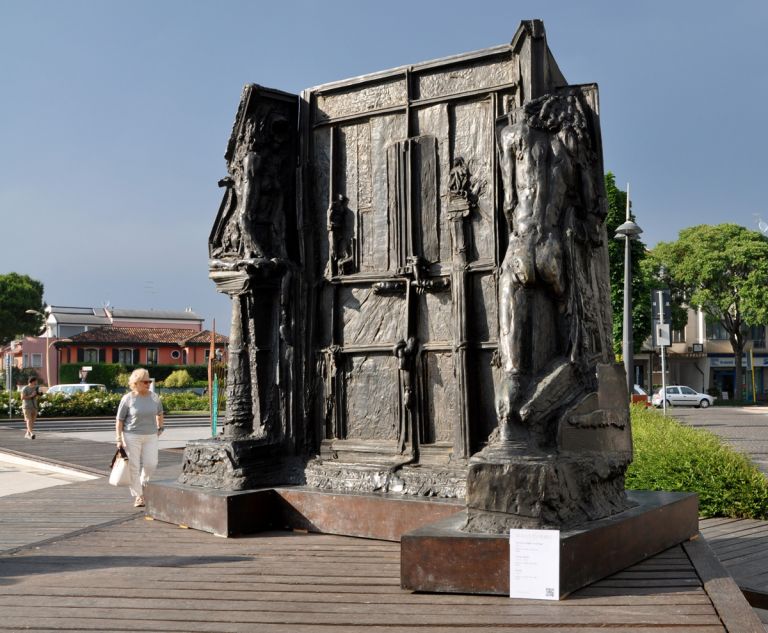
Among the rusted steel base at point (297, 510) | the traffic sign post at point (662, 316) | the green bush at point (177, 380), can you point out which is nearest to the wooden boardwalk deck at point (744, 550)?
the rusted steel base at point (297, 510)

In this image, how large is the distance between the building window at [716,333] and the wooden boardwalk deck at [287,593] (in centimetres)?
5831

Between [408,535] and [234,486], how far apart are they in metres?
2.43

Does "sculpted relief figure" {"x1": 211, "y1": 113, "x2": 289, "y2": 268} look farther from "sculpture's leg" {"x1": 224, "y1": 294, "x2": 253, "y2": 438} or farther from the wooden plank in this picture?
the wooden plank

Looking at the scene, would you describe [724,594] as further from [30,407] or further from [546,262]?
[30,407]

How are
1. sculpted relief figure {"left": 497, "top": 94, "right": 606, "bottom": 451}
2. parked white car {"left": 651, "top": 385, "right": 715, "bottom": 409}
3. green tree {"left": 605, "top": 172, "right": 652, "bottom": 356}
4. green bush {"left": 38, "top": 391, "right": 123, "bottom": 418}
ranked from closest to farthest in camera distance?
sculpted relief figure {"left": 497, "top": 94, "right": 606, "bottom": 451}
green tree {"left": 605, "top": 172, "right": 652, "bottom": 356}
green bush {"left": 38, "top": 391, "right": 123, "bottom": 418}
parked white car {"left": 651, "top": 385, "right": 715, "bottom": 409}

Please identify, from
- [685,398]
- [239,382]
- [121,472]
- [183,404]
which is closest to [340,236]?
[239,382]

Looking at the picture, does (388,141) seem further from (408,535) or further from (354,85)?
(408,535)

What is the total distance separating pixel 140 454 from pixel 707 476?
575 cm

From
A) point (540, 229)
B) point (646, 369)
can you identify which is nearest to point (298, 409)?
point (540, 229)

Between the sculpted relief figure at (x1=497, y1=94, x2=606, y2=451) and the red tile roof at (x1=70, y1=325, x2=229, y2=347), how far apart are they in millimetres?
63744

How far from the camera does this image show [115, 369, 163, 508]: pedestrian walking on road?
870cm

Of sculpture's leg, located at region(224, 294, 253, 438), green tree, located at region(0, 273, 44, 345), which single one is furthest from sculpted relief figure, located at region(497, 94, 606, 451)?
green tree, located at region(0, 273, 44, 345)

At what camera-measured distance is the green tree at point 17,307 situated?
59.0 metres

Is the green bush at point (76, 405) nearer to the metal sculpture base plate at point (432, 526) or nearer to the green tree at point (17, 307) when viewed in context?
the green tree at point (17, 307)
